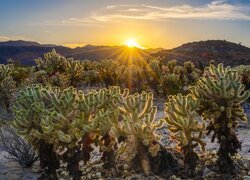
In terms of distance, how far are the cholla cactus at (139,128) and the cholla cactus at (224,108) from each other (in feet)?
2.87

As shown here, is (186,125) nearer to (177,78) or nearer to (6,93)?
(6,93)

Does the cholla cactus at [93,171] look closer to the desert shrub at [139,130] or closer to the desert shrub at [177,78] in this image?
the desert shrub at [139,130]

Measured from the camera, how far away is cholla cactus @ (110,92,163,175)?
7098mm

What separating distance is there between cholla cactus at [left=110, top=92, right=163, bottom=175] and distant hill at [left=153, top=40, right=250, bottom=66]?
40.8 m

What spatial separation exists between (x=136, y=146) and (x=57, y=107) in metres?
1.46

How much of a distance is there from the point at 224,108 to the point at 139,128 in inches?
55.8

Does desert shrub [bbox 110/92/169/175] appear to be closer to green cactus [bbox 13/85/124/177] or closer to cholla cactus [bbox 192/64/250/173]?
green cactus [bbox 13/85/124/177]

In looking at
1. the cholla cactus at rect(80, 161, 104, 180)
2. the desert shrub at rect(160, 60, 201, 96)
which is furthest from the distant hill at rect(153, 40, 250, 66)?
the cholla cactus at rect(80, 161, 104, 180)

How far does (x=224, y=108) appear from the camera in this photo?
23.6 ft

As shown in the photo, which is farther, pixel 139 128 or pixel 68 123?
pixel 68 123

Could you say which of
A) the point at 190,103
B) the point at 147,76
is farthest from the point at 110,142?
the point at 147,76

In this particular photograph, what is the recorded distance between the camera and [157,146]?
727cm

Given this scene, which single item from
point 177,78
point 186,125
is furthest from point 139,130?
point 177,78

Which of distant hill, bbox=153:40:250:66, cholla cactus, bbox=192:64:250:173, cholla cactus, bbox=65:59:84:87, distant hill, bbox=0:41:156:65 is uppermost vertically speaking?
cholla cactus, bbox=192:64:250:173
